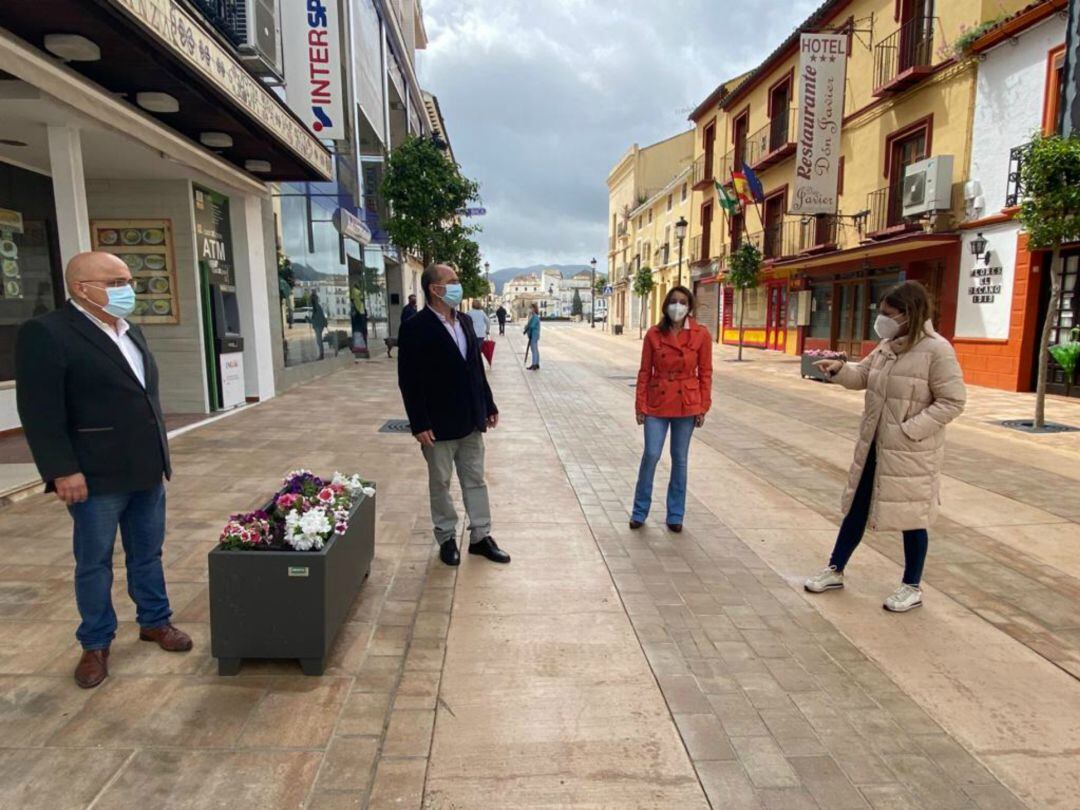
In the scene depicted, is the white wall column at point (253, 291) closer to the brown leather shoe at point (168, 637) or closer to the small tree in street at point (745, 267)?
the brown leather shoe at point (168, 637)

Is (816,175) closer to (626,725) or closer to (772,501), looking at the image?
(772,501)

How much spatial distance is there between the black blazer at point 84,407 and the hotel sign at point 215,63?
3.05m

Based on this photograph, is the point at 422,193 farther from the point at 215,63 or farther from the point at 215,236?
the point at 215,63

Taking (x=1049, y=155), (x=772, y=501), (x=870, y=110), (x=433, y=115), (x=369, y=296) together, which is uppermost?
(x=433, y=115)

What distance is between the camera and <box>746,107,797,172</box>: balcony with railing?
870 inches

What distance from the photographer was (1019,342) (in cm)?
1269

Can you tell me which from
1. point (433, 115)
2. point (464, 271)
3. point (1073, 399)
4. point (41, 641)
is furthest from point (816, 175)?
point (433, 115)

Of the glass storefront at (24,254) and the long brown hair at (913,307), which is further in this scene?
the glass storefront at (24,254)

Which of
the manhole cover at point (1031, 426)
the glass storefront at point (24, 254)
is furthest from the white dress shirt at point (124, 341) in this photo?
the manhole cover at point (1031, 426)

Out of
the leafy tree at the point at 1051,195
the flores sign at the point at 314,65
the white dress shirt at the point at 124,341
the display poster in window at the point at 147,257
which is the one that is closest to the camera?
the white dress shirt at the point at 124,341

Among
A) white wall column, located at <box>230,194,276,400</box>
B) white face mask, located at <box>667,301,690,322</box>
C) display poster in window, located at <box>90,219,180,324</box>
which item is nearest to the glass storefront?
display poster in window, located at <box>90,219,180,324</box>

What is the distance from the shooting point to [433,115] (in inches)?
1532

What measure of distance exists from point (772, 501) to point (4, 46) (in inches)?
270

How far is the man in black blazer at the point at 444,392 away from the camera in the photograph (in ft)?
13.0
